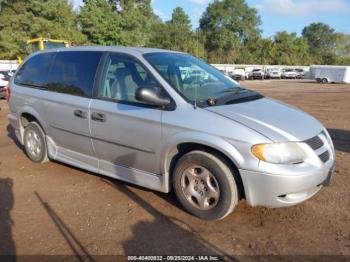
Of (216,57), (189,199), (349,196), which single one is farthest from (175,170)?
(216,57)

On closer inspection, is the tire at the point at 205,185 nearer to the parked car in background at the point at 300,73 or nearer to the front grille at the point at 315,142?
the front grille at the point at 315,142

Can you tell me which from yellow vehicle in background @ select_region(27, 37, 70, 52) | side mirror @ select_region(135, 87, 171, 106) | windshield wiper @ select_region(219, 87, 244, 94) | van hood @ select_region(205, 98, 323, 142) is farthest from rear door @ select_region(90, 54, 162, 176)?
yellow vehicle in background @ select_region(27, 37, 70, 52)

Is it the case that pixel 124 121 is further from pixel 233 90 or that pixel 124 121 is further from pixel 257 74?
pixel 257 74

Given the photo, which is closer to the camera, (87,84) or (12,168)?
(87,84)

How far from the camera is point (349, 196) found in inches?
183

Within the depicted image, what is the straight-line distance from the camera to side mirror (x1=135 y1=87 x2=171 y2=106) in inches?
161

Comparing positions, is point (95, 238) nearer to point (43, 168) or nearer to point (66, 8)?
point (43, 168)

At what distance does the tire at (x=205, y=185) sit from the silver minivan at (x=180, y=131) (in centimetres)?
1

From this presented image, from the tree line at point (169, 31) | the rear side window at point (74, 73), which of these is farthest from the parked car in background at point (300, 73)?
the rear side window at point (74, 73)

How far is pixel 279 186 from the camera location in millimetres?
3607

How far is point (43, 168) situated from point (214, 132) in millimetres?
3310

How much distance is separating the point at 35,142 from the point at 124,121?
2.35 metres

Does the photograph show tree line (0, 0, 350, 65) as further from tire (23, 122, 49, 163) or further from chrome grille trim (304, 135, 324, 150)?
chrome grille trim (304, 135, 324, 150)

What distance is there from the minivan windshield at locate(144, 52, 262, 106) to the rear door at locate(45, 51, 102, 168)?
915 mm
